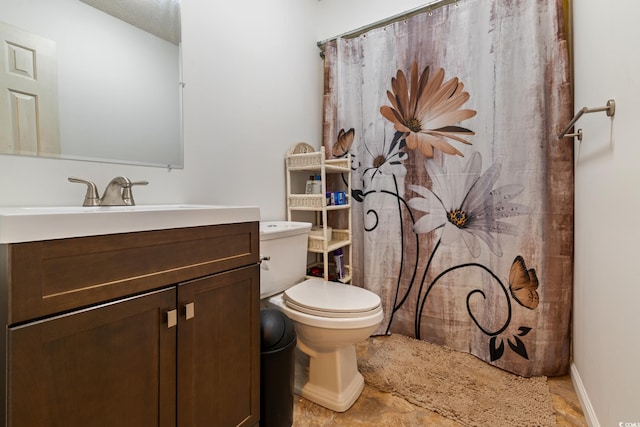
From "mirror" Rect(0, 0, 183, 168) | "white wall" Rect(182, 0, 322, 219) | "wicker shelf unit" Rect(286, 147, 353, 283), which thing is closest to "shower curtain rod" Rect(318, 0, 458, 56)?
"white wall" Rect(182, 0, 322, 219)

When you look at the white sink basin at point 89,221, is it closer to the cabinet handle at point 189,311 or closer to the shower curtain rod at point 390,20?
the cabinet handle at point 189,311

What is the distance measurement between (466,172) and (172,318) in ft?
5.04

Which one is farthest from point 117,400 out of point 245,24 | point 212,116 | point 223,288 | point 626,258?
point 245,24

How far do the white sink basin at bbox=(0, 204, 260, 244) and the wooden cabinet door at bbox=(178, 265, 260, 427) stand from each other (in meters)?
0.18

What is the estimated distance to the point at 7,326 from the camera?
53 centimetres

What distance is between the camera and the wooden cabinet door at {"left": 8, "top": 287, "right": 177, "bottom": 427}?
1.80 ft

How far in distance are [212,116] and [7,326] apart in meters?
1.08

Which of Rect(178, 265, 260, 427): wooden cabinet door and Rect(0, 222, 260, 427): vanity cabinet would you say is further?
Rect(178, 265, 260, 427): wooden cabinet door

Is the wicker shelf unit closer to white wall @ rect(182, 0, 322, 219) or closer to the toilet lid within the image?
white wall @ rect(182, 0, 322, 219)

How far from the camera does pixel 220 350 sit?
34.8 inches

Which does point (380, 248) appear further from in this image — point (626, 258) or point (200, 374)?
point (200, 374)

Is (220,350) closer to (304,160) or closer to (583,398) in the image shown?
(304,160)

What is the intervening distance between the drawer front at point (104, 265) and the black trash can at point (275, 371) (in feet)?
1.12

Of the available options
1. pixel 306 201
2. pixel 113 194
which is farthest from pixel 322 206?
pixel 113 194
